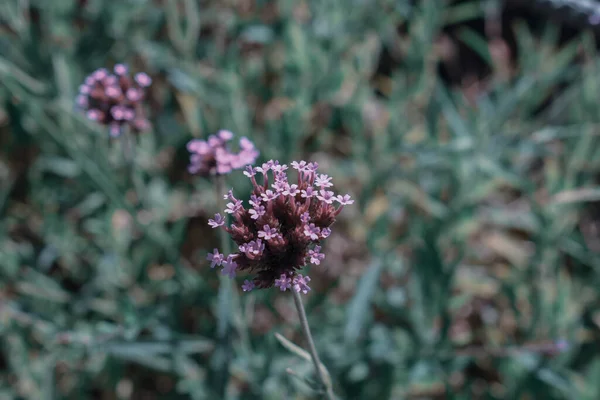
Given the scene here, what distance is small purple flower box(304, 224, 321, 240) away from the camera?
124 centimetres

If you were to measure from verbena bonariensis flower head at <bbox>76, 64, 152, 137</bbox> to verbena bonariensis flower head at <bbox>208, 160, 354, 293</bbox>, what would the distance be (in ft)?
2.10

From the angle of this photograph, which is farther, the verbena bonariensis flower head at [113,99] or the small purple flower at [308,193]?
the verbena bonariensis flower head at [113,99]

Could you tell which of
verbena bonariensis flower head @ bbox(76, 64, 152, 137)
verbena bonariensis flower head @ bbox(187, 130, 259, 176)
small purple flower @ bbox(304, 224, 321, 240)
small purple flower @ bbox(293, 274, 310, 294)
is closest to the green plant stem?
small purple flower @ bbox(293, 274, 310, 294)

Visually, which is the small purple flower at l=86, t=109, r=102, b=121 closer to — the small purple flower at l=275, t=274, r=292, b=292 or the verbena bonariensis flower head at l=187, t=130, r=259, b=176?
the verbena bonariensis flower head at l=187, t=130, r=259, b=176

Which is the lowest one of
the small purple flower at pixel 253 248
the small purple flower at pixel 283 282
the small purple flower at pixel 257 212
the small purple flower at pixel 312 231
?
the small purple flower at pixel 283 282

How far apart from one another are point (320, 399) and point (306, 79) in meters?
1.33

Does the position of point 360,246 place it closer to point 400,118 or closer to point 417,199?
point 417,199

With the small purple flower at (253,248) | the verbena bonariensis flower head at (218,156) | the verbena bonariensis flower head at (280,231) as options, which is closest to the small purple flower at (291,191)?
the verbena bonariensis flower head at (280,231)

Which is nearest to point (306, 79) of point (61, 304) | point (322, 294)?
point (322, 294)

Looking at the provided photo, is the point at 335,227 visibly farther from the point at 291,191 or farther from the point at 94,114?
the point at 291,191

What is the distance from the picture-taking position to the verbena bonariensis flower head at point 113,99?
1.75 metres

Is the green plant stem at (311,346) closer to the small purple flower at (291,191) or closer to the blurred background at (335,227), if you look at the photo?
the small purple flower at (291,191)

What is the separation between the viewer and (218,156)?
5.28 ft

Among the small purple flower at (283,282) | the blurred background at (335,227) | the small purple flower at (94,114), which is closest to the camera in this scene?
the small purple flower at (283,282)
